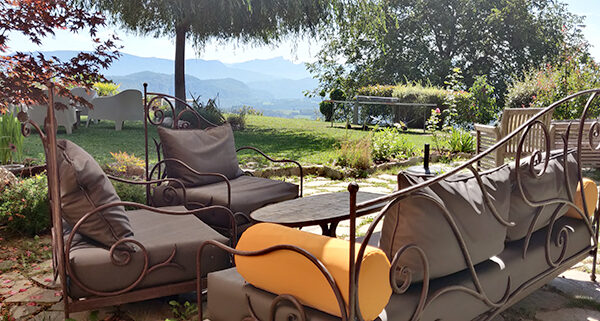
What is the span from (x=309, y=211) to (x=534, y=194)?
120 cm

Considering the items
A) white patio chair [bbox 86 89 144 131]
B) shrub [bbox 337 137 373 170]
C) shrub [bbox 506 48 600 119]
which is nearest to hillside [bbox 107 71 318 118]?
white patio chair [bbox 86 89 144 131]

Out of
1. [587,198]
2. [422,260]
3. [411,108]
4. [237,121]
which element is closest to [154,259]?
[422,260]

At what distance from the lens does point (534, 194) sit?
1812mm

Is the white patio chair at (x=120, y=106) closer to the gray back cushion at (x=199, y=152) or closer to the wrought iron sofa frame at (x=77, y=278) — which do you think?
the gray back cushion at (x=199, y=152)

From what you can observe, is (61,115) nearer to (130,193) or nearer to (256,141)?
(256,141)

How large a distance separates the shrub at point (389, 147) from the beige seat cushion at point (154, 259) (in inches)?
169

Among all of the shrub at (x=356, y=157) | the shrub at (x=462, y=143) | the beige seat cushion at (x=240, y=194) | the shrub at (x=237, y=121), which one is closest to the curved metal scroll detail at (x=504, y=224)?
the beige seat cushion at (x=240, y=194)

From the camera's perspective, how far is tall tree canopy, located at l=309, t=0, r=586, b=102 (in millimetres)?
20594

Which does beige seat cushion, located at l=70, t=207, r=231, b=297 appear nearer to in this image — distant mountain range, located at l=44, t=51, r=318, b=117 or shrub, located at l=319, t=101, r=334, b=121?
distant mountain range, located at l=44, t=51, r=318, b=117

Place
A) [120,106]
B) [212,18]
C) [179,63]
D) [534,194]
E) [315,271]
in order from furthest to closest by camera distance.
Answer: [179,63] → [212,18] → [120,106] → [534,194] → [315,271]

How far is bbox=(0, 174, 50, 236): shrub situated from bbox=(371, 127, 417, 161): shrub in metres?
4.25

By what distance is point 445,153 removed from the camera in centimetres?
730

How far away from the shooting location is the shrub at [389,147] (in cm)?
649

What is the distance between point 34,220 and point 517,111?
4.73 metres
